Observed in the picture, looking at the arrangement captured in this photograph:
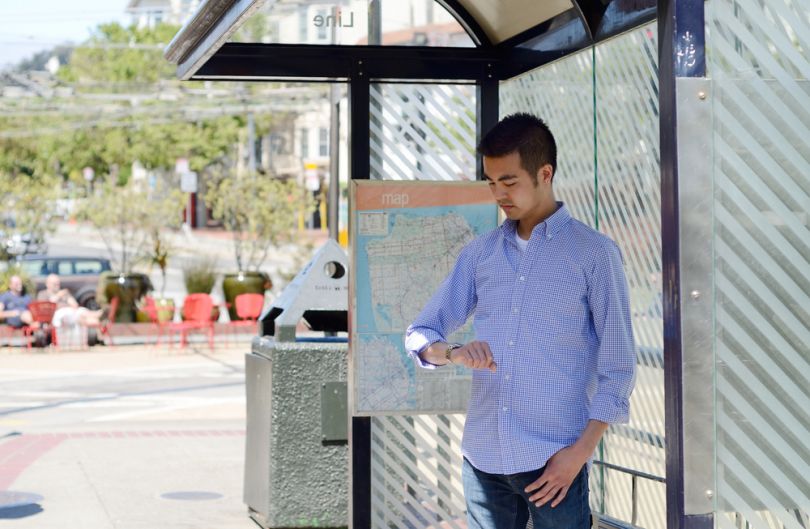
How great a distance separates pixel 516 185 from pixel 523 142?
0.11 meters

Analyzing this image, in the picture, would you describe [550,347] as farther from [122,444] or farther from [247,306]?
[247,306]

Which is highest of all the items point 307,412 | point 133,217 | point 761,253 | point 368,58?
point 133,217

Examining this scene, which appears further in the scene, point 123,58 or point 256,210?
point 123,58

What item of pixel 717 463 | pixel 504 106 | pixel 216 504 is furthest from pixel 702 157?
pixel 216 504

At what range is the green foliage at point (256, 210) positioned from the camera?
2744 cm

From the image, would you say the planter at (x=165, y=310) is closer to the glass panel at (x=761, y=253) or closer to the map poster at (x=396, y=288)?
the map poster at (x=396, y=288)

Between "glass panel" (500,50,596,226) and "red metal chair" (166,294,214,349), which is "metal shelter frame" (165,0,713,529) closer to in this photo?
"glass panel" (500,50,596,226)

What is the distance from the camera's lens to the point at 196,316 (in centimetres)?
2152

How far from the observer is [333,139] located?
627 inches

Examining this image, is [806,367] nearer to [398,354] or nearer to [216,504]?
[398,354]

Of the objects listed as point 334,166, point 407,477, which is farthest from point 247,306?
point 407,477

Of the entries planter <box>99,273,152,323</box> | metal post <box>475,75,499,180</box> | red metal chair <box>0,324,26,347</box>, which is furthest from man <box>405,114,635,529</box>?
planter <box>99,273,152,323</box>

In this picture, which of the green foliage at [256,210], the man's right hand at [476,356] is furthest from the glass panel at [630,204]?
the green foliage at [256,210]

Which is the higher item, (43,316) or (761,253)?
(761,253)
